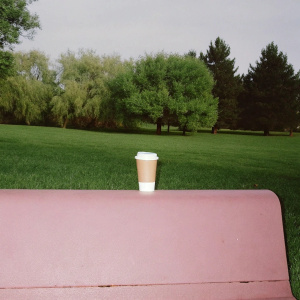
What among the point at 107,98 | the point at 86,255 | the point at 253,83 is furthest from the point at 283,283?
the point at 253,83

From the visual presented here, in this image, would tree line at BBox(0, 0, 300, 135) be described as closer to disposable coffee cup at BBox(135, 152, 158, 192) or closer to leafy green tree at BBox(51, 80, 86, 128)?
leafy green tree at BBox(51, 80, 86, 128)

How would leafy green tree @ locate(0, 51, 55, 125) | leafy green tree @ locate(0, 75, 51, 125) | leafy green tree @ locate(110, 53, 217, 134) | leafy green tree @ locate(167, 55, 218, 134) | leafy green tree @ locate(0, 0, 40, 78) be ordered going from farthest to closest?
leafy green tree @ locate(0, 51, 55, 125) → leafy green tree @ locate(0, 75, 51, 125) → leafy green tree @ locate(167, 55, 218, 134) → leafy green tree @ locate(110, 53, 217, 134) → leafy green tree @ locate(0, 0, 40, 78)

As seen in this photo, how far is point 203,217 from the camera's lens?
2162 mm

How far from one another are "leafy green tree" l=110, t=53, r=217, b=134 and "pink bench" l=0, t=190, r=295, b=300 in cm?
3285

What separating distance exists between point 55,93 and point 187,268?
38.9 m

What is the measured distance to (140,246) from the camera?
209 cm

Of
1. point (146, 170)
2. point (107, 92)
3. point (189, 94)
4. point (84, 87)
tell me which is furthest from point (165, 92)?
point (146, 170)

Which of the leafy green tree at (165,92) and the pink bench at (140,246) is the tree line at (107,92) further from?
the pink bench at (140,246)

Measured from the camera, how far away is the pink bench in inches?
78.6

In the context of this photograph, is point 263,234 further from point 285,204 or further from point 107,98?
point 107,98

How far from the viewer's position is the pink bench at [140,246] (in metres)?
2.00

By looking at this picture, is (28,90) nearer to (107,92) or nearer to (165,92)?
(107,92)

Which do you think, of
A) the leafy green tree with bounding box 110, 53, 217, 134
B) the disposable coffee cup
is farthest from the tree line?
the disposable coffee cup

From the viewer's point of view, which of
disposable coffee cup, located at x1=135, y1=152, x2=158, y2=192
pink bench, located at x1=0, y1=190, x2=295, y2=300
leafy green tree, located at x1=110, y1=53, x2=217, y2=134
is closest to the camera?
pink bench, located at x1=0, y1=190, x2=295, y2=300
